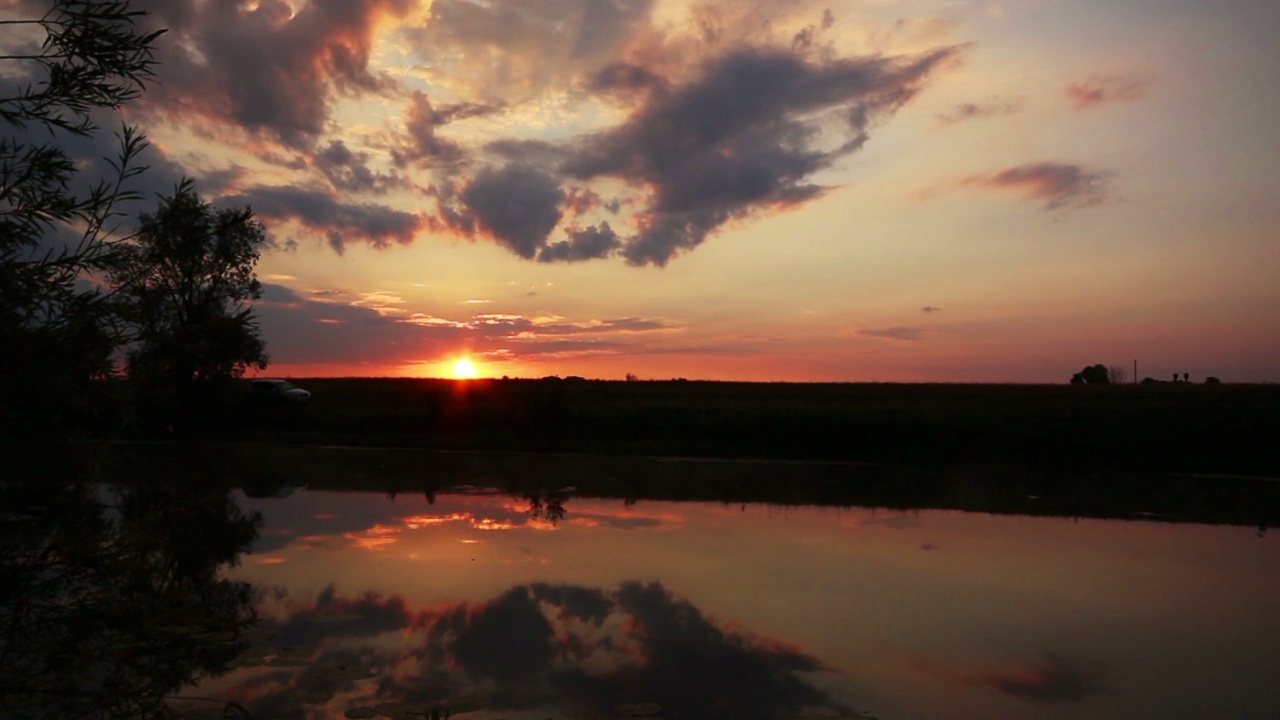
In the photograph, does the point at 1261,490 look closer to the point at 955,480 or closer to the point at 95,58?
the point at 955,480

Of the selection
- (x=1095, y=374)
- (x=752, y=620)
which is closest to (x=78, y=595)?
(x=752, y=620)

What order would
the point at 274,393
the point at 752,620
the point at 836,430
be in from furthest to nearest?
the point at 274,393 < the point at 836,430 < the point at 752,620

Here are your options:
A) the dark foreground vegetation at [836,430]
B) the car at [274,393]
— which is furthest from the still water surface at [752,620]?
the car at [274,393]

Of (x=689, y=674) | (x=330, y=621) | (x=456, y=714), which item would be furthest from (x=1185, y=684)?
(x=330, y=621)

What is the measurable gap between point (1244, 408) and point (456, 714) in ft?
134

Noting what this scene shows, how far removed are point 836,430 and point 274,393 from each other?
29617 mm

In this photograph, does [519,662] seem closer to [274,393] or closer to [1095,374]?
[274,393]

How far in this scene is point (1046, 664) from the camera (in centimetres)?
841

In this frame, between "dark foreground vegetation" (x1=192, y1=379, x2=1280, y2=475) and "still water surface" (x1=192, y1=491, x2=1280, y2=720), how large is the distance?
14.8 metres

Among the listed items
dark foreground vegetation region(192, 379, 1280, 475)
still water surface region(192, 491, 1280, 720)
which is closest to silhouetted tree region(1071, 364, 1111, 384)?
dark foreground vegetation region(192, 379, 1280, 475)

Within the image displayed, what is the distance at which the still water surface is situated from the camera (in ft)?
24.1

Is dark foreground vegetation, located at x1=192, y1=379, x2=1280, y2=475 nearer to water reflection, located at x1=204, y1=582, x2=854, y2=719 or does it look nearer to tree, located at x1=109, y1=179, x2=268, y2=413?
water reflection, located at x1=204, y1=582, x2=854, y2=719

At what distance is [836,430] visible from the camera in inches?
1332

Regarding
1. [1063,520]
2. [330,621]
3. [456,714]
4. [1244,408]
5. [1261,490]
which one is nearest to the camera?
[456,714]
